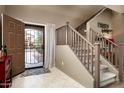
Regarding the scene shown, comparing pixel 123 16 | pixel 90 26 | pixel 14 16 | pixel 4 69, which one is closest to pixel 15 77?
pixel 4 69

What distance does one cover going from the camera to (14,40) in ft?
11.6

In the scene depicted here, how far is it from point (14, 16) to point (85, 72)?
7.26 ft

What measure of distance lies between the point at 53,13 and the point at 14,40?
1.21 meters

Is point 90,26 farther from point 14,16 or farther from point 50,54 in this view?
point 14,16

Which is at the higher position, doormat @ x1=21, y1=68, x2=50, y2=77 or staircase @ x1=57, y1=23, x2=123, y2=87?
staircase @ x1=57, y1=23, x2=123, y2=87

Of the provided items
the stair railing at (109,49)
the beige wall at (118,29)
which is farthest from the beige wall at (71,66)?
the beige wall at (118,29)

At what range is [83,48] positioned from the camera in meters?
3.46

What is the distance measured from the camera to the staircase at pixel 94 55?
2979 millimetres

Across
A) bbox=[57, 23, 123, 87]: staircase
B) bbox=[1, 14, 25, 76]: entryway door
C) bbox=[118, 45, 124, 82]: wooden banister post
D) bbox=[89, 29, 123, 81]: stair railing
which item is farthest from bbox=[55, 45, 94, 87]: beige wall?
bbox=[1, 14, 25, 76]: entryway door

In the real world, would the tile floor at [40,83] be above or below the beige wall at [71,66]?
below

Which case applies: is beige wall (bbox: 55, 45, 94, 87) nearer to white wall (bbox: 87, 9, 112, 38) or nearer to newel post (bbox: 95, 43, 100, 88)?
newel post (bbox: 95, 43, 100, 88)

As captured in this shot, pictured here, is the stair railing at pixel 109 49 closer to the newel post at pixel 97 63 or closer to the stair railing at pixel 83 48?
the stair railing at pixel 83 48

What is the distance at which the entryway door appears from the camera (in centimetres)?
330

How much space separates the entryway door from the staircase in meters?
1.23
